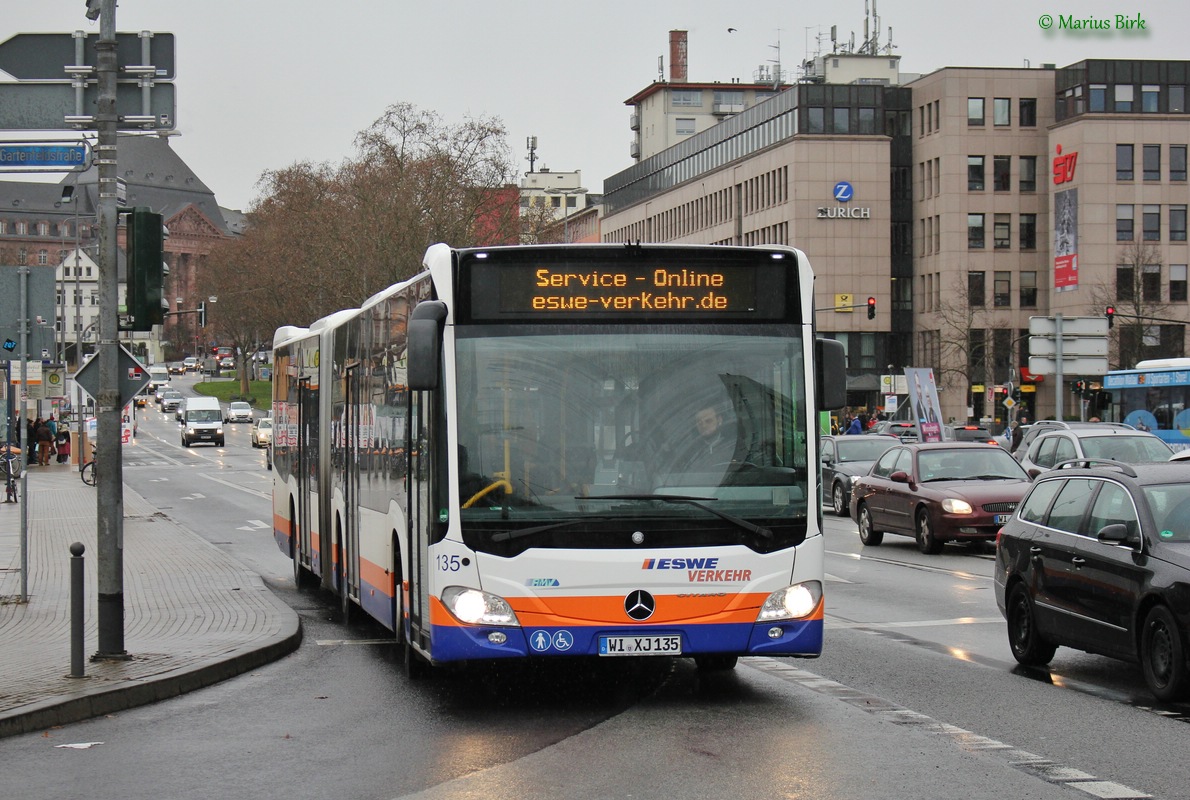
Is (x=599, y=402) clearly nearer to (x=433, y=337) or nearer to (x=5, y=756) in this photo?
(x=433, y=337)

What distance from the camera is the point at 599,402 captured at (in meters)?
10.0

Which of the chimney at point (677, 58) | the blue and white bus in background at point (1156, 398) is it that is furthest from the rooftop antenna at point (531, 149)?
the blue and white bus in background at point (1156, 398)

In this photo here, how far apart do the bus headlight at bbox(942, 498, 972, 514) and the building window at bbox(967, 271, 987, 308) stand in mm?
73527

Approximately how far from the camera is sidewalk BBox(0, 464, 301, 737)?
34.7 feet

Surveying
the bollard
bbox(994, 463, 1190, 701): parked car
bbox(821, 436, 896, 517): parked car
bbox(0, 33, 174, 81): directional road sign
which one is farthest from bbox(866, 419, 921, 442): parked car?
the bollard

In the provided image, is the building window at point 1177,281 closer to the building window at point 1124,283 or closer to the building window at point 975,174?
the building window at point 1124,283

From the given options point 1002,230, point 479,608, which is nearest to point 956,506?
point 479,608

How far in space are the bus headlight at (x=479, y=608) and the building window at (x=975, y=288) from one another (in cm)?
8814

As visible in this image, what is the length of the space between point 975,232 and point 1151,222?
9694mm

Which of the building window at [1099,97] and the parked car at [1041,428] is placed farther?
the building window at [1099,97]

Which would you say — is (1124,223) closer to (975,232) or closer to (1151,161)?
(1151,161)

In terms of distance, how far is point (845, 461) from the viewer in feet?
116

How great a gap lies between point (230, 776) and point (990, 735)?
3972mm

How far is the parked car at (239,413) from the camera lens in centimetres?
11113
